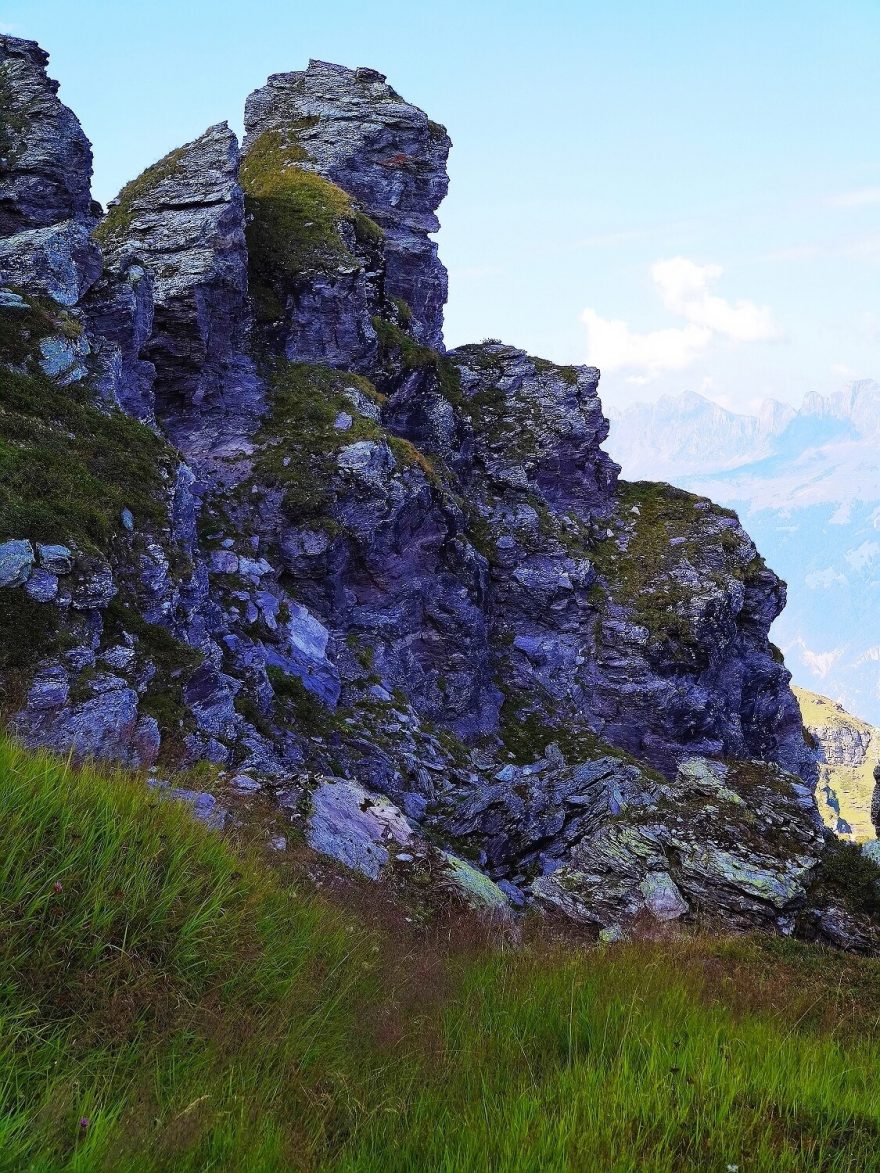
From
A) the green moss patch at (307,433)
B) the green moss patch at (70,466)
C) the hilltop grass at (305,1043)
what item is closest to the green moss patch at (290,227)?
the green moss patch at (307,433)

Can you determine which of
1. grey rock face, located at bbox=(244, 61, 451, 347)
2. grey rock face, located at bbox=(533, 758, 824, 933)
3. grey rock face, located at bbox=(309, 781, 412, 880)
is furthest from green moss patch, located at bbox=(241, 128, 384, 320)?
grey rock face, located at bbox=(533, 758, 824, 933)

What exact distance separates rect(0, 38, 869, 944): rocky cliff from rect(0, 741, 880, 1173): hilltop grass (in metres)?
3.27

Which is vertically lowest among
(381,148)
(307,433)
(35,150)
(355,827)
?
(355,827)

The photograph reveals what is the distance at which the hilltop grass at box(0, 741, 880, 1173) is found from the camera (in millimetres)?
3971

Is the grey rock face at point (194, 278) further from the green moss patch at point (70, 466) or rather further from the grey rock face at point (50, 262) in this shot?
the green moss patch at point (70, 466)

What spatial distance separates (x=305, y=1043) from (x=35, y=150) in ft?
103

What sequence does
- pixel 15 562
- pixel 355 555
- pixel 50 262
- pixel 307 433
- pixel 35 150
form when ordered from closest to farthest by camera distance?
1. pixel 15 562
2. pixel 50 262
3. pixel 35 150
4. pixel 355 555
5. pixel 307 433

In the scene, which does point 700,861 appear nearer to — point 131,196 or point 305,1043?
point 305,1043

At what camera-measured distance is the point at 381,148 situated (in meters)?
44.1

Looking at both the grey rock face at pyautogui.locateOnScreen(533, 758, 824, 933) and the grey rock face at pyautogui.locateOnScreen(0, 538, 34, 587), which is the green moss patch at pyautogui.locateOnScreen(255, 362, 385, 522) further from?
the grey rock face at pyautogui.locateOnScreen(533, 758, 824, 933)

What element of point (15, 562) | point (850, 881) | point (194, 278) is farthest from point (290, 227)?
point (850, 881)

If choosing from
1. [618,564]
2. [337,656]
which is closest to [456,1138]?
[337,656]

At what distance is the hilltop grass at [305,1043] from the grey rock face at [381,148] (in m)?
40.5

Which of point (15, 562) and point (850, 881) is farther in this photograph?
point (15, 562)
